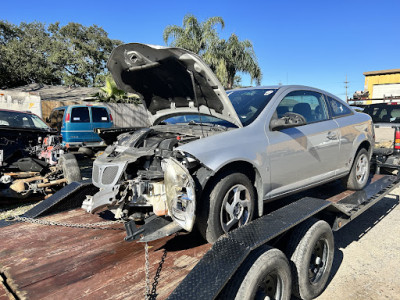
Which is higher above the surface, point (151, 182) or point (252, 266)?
point (151, 182)

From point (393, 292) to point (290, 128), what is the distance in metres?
2.02

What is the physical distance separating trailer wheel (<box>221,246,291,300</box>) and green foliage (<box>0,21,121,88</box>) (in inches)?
1191

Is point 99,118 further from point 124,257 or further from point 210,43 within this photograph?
point 210,43

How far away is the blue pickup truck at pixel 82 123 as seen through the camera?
11539mm

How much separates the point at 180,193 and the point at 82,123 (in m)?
10.3

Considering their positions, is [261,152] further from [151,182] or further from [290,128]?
[151,182]

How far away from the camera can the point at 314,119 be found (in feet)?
13.5

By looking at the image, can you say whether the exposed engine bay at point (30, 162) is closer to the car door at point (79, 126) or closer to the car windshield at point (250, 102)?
the car windshield at point (250, 102)

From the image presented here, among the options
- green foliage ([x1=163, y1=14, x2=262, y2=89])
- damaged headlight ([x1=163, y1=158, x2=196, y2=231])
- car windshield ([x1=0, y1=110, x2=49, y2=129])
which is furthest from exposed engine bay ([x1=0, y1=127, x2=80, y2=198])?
green foliage ([x1=163, y1=14, x2=262, y2=89])

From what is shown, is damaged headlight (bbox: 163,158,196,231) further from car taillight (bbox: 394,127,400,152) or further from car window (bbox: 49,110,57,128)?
car window (bbox: 49,110,57,128)

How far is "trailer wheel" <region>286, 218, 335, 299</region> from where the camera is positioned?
2793 mm

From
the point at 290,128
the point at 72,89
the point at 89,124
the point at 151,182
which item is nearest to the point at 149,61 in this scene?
the point at 151,182

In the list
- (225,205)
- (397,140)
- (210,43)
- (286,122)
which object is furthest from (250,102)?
(210,43)

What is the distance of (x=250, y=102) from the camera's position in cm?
373
